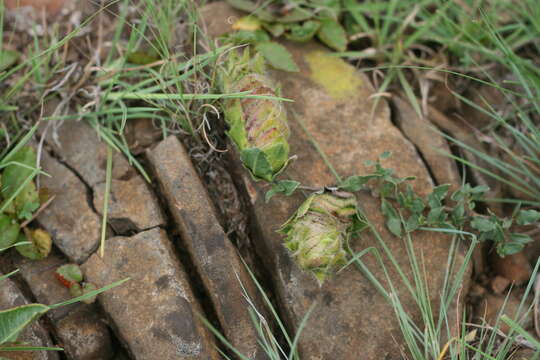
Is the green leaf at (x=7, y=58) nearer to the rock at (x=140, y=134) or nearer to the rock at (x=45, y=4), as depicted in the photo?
the rock at (x=45, y=4)

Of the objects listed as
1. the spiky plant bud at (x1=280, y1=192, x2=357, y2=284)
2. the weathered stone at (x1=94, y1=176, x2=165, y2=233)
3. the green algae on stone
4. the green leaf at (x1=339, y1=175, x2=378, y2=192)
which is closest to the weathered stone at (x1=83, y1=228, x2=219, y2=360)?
the weathered stone at (x1=94, y1=176, x2=165, y2=233)

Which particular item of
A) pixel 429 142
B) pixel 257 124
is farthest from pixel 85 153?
pixel 429 142

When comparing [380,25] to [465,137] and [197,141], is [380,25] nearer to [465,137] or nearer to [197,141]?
[465,137]

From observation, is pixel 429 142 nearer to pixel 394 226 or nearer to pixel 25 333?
pixel 394 226

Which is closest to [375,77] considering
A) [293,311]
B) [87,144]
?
[293,311]

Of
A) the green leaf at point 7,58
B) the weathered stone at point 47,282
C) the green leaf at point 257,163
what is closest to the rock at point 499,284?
the green leaf at point 257,163
